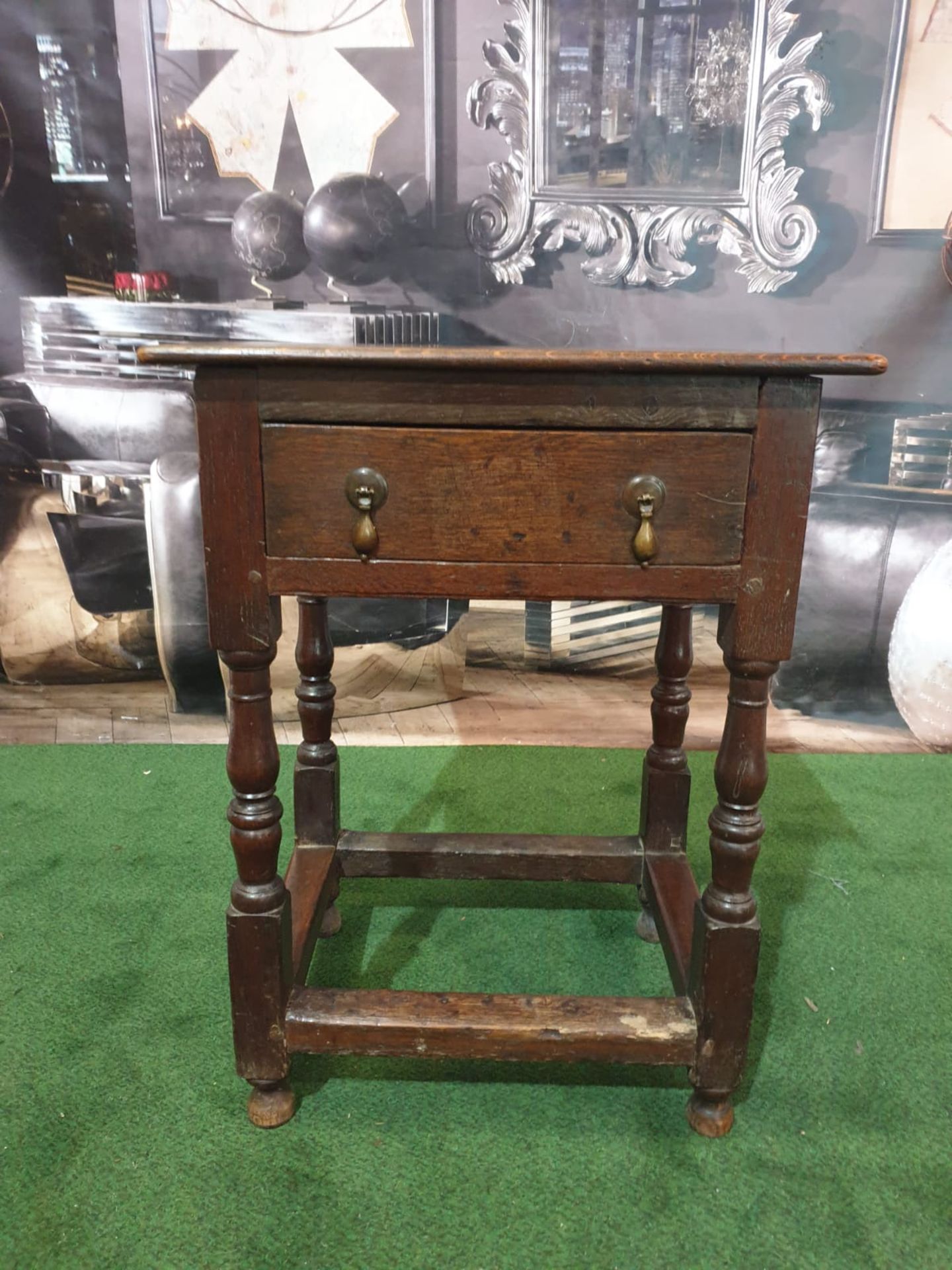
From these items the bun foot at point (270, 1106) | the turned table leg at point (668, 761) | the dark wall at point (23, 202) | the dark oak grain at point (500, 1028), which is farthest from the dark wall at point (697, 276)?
the bun foot at point (270, 1106)

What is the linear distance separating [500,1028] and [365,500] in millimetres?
749

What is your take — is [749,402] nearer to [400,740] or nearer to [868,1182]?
[868,1182]

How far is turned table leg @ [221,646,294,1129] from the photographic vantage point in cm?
125

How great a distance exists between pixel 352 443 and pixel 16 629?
1.88 m

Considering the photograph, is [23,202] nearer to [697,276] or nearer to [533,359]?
[697,276]

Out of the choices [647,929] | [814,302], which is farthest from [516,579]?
[814,302]

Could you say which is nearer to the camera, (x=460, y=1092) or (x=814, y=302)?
(x=460, y=1092)

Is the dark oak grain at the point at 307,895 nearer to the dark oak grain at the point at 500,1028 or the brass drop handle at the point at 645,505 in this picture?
the dark oak grain at the point at 500,1028

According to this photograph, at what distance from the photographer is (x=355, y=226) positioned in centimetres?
234

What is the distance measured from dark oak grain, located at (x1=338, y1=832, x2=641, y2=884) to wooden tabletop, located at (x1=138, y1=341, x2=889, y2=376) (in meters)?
0.99

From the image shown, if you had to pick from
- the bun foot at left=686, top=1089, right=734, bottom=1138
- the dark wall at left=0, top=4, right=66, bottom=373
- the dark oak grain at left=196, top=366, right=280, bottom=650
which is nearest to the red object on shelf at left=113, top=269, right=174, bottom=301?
the dark wall at left=0, top=4, right=66, bottom=373

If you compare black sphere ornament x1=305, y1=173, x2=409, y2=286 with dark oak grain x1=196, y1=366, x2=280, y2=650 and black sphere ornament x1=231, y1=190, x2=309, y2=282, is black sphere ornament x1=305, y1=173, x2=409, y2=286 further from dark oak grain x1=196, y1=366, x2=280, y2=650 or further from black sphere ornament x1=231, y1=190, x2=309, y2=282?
dark oak grain x1=196, y1=366, x2=280, y2=650

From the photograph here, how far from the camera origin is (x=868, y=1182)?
50.0 inches

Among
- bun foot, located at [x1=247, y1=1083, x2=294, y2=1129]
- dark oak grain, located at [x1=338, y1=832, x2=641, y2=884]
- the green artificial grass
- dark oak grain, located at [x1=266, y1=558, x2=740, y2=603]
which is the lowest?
the green artificial grass
